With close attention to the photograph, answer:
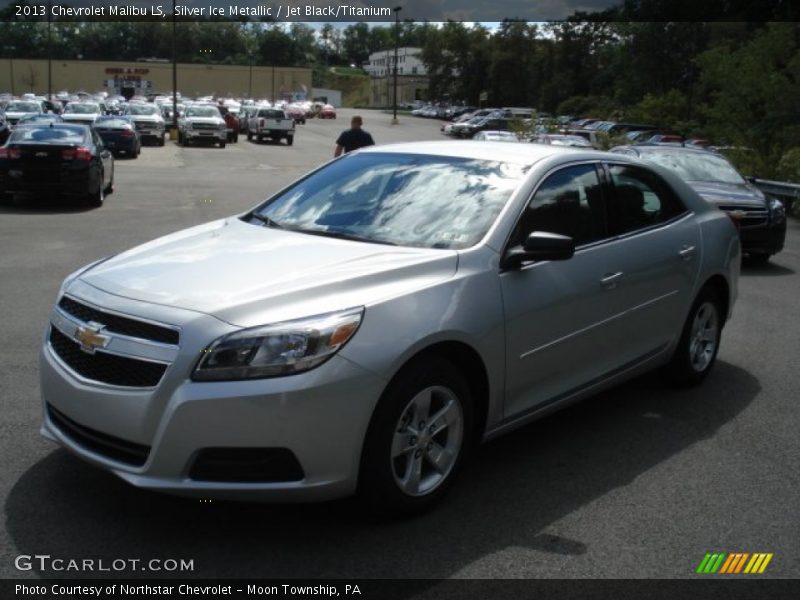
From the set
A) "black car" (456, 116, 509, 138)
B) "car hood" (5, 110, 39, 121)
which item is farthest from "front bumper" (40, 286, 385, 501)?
"black car" (456, 116, 509, 138)

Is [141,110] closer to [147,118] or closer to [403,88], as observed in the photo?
[147,118]

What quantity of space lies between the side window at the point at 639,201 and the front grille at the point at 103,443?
10.1ft

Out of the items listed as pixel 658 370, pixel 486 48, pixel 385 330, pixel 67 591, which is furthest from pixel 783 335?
pixel 486 48

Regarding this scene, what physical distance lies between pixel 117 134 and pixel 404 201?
28.2 metres

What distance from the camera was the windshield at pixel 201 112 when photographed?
138ft

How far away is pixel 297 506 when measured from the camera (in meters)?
4.26

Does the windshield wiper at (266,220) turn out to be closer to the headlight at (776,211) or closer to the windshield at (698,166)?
the headlight at (776,211)

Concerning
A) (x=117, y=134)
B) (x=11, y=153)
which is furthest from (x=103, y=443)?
(x=117, y=134)

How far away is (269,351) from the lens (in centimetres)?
367

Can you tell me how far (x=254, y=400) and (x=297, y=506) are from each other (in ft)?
2.89

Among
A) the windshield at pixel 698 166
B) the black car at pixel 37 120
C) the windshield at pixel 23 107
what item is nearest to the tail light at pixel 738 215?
the windshield at pixel 698 166

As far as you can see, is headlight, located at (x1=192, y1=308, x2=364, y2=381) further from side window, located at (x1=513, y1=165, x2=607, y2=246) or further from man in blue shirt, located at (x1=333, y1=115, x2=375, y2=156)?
man in blue shirt, located at (x1=333, y1=115, x2=375, y2=156)

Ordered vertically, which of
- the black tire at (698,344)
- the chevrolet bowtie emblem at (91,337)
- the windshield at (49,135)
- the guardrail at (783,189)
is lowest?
the black tire at (698,344)

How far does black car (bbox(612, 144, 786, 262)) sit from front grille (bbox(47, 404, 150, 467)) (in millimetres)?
9083
